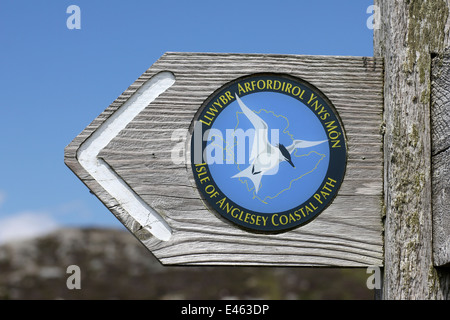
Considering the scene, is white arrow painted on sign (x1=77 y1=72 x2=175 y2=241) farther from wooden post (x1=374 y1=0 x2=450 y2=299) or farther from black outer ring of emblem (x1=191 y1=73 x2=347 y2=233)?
wooden post (x1=374 y1=0 x2=450 y2=299)

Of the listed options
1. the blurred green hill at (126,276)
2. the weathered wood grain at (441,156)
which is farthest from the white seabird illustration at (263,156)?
the blurred green hill at (126,276)

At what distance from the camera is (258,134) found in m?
1.64

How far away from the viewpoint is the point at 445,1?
5.62ft

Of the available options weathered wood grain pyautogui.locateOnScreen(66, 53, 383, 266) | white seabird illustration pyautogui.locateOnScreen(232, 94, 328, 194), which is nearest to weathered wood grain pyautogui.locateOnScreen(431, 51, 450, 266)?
weathered wood grain pyautogui.locateOnScreen(66, 53, 383, 266)

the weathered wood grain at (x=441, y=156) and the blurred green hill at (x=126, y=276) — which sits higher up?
the blurred green hill at (x=126, y=276)

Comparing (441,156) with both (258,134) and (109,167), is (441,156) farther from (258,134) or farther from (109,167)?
(109,167)

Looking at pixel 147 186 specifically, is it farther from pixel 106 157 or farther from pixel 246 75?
pixel 246 75

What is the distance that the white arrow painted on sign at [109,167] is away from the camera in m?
1.62

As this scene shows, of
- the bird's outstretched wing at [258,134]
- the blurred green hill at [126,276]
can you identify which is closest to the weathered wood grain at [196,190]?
the bird's outstretched wing at [258,134]

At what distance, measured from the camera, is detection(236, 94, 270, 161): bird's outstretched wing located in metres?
1.63

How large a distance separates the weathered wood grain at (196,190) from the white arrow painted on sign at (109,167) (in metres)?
0.01

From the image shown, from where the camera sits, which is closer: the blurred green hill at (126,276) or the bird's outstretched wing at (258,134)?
the bird's outstretched wing at (258,134)

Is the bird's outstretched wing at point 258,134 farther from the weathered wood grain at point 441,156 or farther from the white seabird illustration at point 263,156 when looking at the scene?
the weathered wood grain at point 441,156
